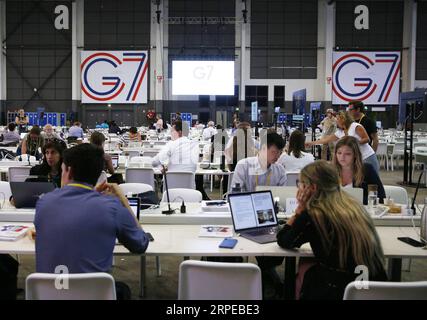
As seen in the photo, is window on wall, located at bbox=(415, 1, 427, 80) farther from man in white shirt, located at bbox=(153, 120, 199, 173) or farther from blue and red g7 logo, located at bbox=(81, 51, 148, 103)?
man in white shirt, located at bbox=(153, 120, 199, 173)

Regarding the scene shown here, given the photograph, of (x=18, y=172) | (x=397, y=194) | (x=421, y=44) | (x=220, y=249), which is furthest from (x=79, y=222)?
(x=421, y=44)

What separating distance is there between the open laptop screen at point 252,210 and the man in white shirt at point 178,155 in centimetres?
331

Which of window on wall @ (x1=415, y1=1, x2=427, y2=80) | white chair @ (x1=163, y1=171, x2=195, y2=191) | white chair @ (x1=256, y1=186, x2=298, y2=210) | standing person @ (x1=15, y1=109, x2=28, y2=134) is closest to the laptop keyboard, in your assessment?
white chair @ (x1=256, y1=186, x2=298, y2=210)

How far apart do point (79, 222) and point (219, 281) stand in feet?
2.39

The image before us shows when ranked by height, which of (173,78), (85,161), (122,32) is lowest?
(85,161)

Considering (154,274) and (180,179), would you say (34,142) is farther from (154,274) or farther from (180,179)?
(154,274)

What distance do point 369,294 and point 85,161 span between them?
4.90ft

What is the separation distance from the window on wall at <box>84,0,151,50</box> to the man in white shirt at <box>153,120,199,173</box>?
53.1 feet

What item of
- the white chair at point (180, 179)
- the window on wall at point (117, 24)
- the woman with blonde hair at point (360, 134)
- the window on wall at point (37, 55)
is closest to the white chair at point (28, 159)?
the white chair at point (180, 179)

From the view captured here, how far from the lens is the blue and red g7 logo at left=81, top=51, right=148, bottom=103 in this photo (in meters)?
21.9

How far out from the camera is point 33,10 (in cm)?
2217

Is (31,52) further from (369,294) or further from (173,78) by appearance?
(369,294)

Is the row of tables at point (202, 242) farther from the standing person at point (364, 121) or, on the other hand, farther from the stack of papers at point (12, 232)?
the standing person at point (364, 121)
